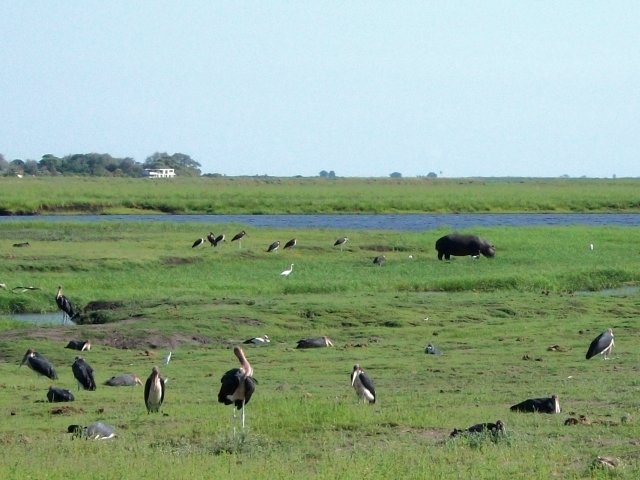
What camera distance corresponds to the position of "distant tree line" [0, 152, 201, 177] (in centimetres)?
13025

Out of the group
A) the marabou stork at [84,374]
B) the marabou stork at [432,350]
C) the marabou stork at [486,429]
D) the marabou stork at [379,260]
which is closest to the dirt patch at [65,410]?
the marabou stork at [84,374]

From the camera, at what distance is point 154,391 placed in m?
11.0

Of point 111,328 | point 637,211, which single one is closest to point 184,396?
point 111,328

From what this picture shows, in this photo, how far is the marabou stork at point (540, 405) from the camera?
10.8 metres

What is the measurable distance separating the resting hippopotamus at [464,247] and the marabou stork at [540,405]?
65.0 ft

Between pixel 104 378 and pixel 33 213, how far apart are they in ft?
133

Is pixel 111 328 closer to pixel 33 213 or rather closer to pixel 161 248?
pixel 161 248

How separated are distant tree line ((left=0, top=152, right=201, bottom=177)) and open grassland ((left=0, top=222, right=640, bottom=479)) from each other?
99448mm

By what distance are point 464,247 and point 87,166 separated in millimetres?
109451

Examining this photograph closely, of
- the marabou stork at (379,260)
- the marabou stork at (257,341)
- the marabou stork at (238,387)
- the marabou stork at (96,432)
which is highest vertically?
the marabou stork at (238,387)

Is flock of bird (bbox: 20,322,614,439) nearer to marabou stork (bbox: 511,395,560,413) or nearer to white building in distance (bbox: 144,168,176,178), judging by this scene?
marabou stork (bbox: 511,395,560,413)

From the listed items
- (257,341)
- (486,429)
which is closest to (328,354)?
(257,341)

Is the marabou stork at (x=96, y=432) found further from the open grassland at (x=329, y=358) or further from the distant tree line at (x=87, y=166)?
the distant tree line at (x=87, y=166)

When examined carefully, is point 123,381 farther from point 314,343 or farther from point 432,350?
point 432,350
